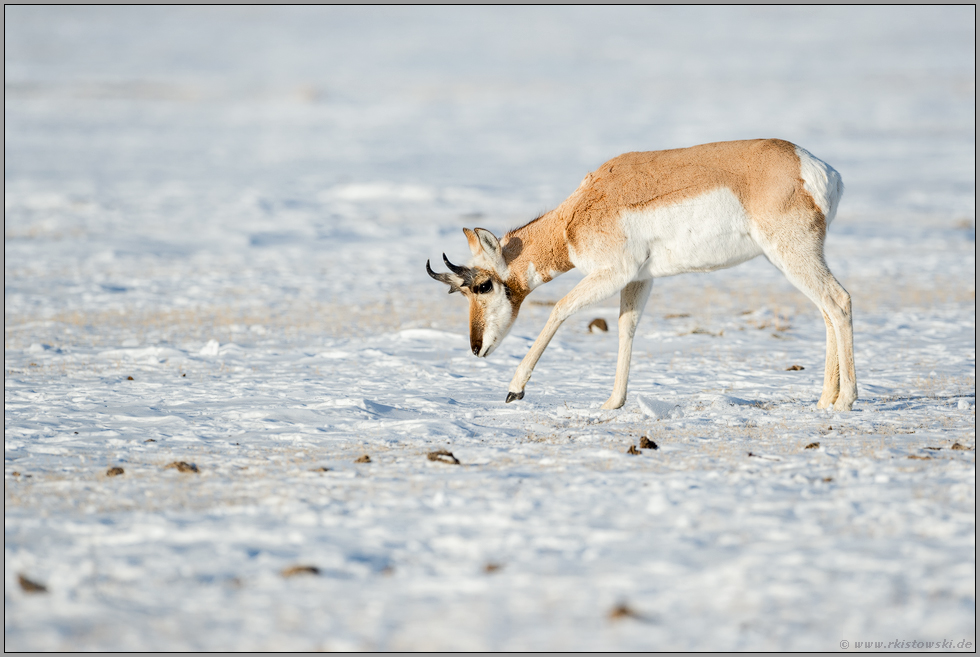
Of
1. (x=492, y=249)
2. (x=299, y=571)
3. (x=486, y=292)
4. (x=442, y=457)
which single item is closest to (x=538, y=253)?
(x=492, y=249)

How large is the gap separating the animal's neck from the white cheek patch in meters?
0.20

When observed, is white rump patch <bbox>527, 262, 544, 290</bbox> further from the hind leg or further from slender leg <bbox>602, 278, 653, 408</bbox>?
the hind leg

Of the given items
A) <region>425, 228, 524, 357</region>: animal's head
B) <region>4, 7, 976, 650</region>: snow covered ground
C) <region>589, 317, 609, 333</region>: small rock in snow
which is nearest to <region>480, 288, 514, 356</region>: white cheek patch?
<region>425, 228, 524, 357</region>: animal's head

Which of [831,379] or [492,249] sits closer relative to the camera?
[831,379]

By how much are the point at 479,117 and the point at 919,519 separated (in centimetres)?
Result: 4206

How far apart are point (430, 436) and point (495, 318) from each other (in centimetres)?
159

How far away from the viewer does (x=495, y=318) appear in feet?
29.3

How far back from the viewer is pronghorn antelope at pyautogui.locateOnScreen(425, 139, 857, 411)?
8.22m

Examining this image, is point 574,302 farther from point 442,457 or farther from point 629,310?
point 442,457

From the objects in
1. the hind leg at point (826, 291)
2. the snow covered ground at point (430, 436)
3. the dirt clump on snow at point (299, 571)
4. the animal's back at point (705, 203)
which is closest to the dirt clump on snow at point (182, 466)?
the snow covered ground at point (430, 436)

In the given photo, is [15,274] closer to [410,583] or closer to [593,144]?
[410,583]

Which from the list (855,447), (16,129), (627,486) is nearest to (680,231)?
(855,447)

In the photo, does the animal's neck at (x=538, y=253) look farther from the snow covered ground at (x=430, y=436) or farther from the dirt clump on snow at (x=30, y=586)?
the dirt clump on snow at (x=30, y=586)

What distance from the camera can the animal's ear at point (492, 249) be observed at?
8.67 m
